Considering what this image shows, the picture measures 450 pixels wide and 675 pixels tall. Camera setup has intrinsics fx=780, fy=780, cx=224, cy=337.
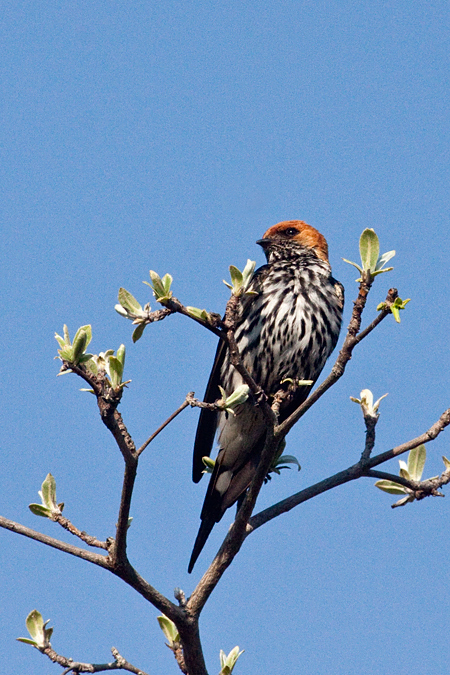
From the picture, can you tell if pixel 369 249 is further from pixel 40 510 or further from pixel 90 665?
pixel 90 665

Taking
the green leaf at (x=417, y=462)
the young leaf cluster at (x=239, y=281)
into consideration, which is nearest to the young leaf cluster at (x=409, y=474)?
the green leaf at (x=417, y=462)

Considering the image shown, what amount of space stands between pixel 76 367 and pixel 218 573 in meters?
1.73

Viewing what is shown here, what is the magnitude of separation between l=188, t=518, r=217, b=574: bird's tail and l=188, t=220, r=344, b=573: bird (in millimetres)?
13

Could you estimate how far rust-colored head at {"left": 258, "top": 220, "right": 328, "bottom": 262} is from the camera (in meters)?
8.75

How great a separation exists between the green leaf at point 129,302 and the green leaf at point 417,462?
1.91 metres

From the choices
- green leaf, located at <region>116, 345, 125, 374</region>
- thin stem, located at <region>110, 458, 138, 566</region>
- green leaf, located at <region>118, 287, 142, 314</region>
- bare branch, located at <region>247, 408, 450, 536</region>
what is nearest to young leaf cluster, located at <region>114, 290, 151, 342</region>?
green leaf, located at <region>118, 287, 142, 314</region>

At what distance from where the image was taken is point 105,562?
4.34m

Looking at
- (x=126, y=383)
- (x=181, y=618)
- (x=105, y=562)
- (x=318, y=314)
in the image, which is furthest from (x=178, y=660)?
(x=318, y=314)

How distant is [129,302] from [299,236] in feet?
15.4

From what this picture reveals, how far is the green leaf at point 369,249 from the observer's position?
4.41 meters

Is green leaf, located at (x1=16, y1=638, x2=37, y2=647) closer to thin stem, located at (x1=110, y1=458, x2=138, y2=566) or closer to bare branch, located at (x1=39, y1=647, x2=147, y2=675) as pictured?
bare branch, located at (x1=39, y1=647, x2=147, y2=675)

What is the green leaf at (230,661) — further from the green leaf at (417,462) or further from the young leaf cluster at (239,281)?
the young leaf cluster at (239,281)

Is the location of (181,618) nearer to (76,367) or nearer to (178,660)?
(178,660)

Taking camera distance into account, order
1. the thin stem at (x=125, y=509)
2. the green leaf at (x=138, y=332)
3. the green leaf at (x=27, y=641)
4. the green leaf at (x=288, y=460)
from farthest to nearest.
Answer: the green leaf at (x=288, y=460), the green leaf at (x=27, y=641), the green leaf at (x=138, y=332), the thin stem at (x=125, y=509)
